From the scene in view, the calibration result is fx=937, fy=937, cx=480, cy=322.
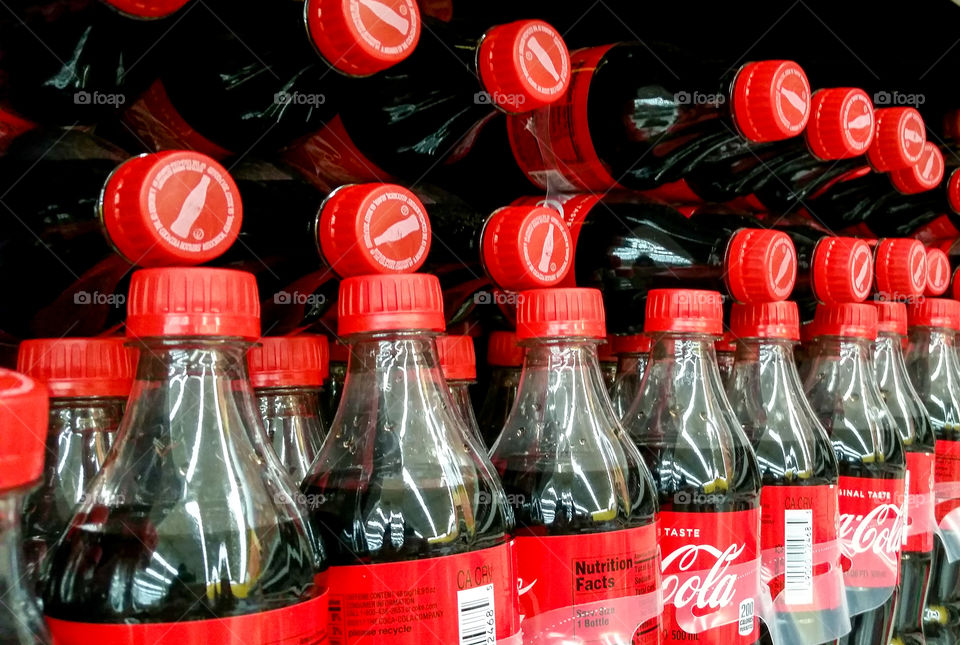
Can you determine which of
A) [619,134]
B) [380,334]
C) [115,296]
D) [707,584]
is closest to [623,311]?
[619,134]

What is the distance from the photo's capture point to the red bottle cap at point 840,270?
1.04 meters

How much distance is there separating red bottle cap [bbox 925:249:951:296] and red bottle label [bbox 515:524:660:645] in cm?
90

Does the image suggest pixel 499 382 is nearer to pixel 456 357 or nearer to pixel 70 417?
pixel 456 357

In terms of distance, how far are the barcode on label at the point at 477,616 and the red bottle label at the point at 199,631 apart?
0.11 m

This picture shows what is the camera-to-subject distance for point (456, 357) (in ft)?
2.58

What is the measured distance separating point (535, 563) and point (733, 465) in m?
0.27

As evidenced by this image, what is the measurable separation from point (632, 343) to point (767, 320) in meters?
0.14

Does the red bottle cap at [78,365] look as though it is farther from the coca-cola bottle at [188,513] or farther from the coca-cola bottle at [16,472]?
the coca-cola bottle at [16,472]

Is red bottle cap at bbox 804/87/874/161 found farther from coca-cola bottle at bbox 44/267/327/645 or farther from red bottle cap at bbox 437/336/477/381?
coca-cola bottle at bbox 44/267/327/645

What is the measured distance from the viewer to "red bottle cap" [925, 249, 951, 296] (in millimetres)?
1360

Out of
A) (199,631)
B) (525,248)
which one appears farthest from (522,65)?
(199,631)

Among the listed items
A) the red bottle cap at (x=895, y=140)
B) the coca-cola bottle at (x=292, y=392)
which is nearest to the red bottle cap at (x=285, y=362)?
the coca-cola bottle at (x=292, y=392)

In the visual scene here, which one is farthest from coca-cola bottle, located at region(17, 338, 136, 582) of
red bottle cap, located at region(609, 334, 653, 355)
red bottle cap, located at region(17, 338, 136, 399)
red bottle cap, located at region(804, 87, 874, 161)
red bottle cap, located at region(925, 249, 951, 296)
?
red bottle cap, located at region(925, 249, 951, 296)

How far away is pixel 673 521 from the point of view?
80cm
